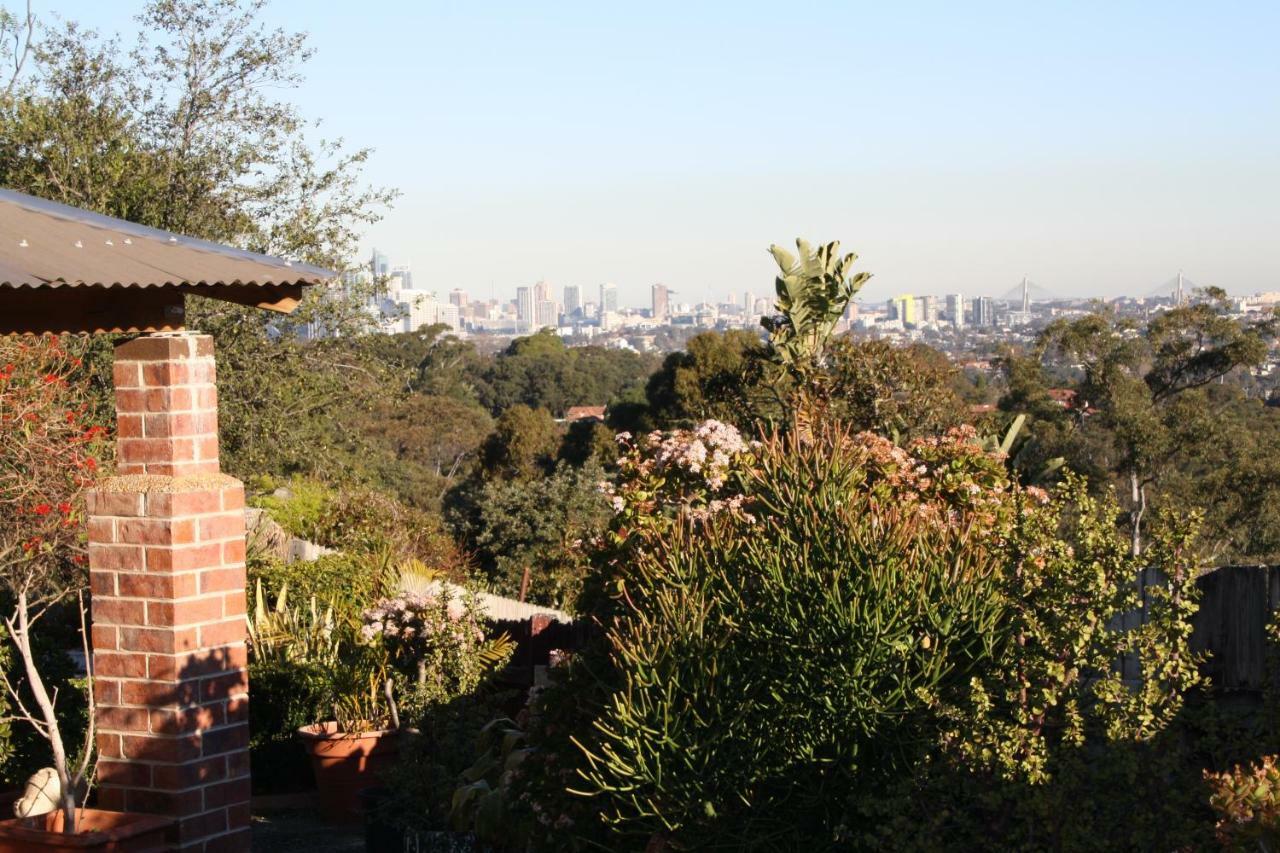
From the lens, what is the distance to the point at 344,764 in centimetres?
830

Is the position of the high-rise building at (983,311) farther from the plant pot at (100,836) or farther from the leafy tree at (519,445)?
the plant pot at (100,836)

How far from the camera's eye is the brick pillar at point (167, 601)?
3.80m

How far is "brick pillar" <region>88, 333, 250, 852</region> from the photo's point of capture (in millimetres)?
3805

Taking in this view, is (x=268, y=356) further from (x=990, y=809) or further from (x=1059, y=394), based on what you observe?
(x=1059, y=394)

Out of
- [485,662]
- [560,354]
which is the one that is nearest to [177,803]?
[485,662]

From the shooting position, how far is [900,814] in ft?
12.7

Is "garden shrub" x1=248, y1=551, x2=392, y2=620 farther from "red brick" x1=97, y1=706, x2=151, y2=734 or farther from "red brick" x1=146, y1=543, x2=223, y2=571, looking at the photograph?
"red brick" x1=146, y1=543, x2=223, y2=571

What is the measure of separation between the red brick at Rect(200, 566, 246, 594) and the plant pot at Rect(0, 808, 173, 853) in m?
0.64

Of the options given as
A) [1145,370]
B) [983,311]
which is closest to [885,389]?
[1145,370]

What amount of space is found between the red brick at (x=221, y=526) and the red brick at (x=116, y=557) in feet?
0.59

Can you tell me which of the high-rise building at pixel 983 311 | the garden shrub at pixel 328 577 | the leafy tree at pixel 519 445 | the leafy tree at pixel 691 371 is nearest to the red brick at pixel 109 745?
the garden shrub at pixel 328 577

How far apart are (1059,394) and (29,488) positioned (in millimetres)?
28102

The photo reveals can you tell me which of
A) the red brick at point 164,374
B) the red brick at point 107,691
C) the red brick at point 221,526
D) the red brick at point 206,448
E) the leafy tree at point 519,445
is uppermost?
the red brick at point 164,374

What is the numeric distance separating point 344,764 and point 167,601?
480cm
